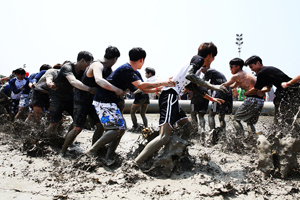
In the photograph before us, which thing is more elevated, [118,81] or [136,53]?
[136,53]

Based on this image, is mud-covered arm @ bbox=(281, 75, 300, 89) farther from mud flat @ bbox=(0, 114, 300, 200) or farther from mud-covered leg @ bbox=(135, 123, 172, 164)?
mud-covered leg @ bbox=(135, 123, 172, 164)

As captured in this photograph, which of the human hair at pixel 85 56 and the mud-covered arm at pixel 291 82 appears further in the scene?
the human hair at pixel 85 56

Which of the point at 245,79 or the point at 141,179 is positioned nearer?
the point at 141,179

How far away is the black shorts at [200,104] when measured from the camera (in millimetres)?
6410

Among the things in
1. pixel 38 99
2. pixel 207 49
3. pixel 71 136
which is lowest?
pixel 71 136

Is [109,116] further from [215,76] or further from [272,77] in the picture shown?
[215,76]

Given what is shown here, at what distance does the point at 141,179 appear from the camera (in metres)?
3.63

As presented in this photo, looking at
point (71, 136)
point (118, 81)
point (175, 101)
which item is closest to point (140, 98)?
point (71, 136)

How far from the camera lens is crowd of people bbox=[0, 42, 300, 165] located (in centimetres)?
389

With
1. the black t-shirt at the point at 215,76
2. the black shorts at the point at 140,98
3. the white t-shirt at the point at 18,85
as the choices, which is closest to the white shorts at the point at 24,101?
the white t-shirt at the point at 18,85

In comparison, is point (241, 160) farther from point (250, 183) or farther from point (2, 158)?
point (2, 158)

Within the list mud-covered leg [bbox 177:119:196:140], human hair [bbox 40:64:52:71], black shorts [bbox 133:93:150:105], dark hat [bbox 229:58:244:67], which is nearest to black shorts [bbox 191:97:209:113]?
dark hat [bbox 229:58:244:67]

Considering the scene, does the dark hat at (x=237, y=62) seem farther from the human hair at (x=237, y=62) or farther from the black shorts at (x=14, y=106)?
the black shorts at (x=14, y=106)

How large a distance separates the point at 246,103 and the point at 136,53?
2772 mm
